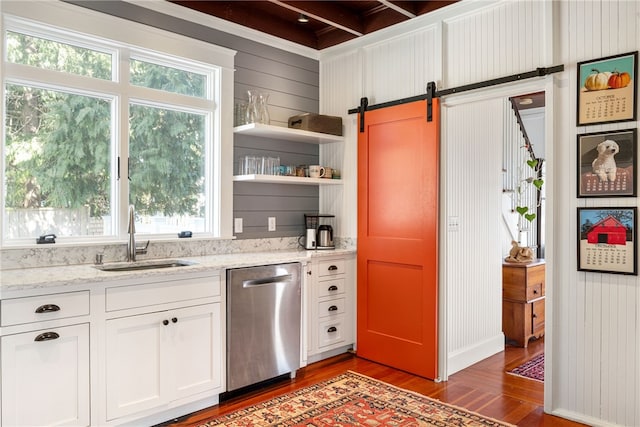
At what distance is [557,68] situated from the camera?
280 cm

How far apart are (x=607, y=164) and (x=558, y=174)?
270mm

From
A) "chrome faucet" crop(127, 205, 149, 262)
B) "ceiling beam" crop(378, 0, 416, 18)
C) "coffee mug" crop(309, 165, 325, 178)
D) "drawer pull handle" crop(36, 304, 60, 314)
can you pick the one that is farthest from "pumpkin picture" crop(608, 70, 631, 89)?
"drawer pull handle" crop(36, 304, 60, 314)

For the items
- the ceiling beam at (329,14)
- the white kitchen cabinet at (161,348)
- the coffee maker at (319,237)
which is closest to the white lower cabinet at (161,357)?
the white kitchen cabinet at (161,348)

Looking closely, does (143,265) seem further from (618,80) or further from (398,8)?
(618,80)

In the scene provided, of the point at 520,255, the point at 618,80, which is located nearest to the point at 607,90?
the point at 618,80

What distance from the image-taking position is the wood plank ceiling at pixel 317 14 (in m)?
3.40

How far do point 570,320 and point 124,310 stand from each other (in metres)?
2.67

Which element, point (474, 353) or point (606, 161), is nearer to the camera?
point (606, 161)

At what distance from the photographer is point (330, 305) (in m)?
3.84

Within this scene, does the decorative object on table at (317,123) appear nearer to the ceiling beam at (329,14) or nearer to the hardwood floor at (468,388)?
the ceiling beam at (329,14)

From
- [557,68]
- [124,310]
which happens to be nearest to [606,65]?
[557,68]

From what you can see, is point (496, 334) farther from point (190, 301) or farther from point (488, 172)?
point (190, 301)

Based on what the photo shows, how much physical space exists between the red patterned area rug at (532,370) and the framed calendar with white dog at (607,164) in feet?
5.21

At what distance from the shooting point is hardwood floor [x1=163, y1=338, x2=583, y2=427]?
2830mm
